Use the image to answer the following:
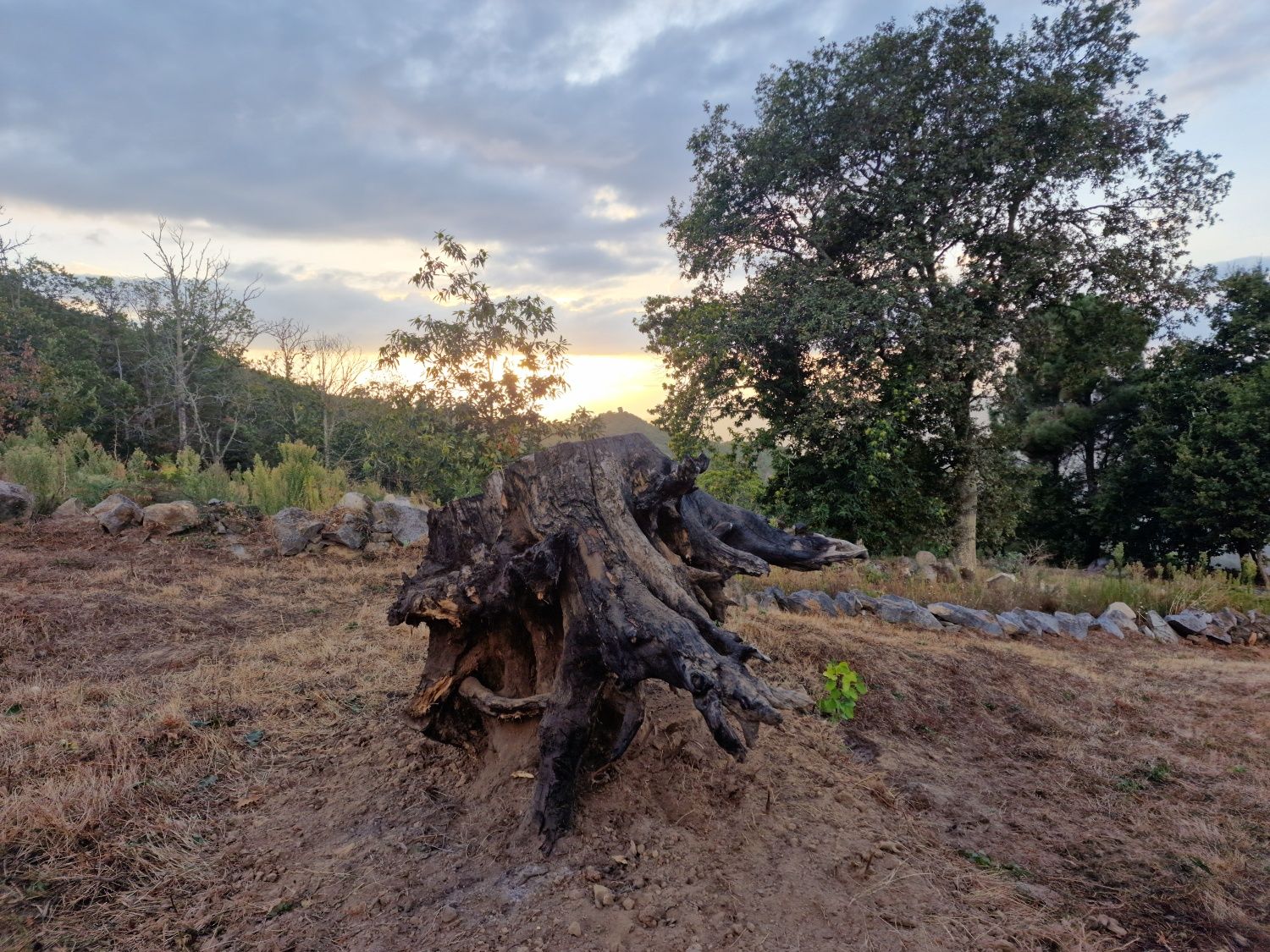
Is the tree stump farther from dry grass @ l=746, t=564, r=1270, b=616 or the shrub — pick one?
dry grass @ l=746, t=564, r=1270, b=616

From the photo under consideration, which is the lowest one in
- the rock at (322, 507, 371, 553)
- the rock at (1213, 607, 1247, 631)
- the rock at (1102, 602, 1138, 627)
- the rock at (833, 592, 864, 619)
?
the rock at (1213, 607, 1247, 631)

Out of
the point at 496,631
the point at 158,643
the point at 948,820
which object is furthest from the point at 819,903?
the point at 158,643

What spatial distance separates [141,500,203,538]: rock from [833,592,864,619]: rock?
26.2ft

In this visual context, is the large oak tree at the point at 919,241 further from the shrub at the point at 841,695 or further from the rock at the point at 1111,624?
the shrub at the point at 841,695

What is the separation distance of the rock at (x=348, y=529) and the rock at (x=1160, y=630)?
9819mm

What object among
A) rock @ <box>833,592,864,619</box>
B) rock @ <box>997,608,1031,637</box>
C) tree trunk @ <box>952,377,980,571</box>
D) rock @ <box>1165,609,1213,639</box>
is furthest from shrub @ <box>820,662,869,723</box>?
tree trunk @ <box>952,377,980,571</box>

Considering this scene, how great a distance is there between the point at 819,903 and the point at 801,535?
1.62 m

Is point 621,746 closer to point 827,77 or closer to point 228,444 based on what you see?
point 827,77

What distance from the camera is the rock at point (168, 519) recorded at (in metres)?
8.20

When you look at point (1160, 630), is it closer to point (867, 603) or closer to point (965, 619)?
point (965, 619)

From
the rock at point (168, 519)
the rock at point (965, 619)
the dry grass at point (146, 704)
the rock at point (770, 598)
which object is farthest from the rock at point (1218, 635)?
the rock at point (168, 519)

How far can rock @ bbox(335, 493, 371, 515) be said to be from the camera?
8.97 meters

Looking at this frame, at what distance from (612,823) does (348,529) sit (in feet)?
23.1

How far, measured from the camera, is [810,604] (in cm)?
684
